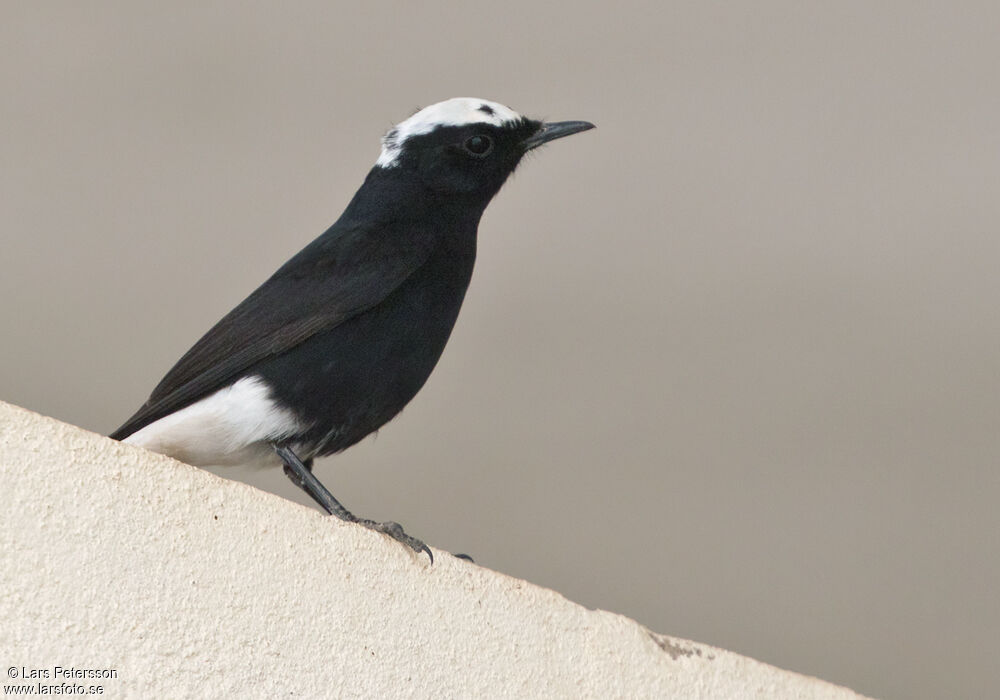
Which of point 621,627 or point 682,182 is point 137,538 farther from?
point 682,182

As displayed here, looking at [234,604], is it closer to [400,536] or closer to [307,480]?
[400,536]

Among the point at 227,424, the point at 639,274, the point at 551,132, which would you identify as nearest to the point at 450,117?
the point at 551,132

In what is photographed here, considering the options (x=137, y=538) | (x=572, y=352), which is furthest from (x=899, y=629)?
(x=137, y=538)

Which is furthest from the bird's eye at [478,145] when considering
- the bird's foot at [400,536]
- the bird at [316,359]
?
the bird's foot at [400,536]

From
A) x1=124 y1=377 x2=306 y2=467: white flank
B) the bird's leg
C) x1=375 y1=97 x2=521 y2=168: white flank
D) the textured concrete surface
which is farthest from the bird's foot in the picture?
x1=375 y1=97 x2=521 y2=168: white flank

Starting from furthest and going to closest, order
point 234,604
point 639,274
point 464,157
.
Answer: point 639,274 < point 464,157 < point 234,604

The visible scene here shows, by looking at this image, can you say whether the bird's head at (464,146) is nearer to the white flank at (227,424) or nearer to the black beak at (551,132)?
the black beak at (551,132)

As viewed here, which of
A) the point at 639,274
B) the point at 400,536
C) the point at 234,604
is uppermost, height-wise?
the point at 639,274
